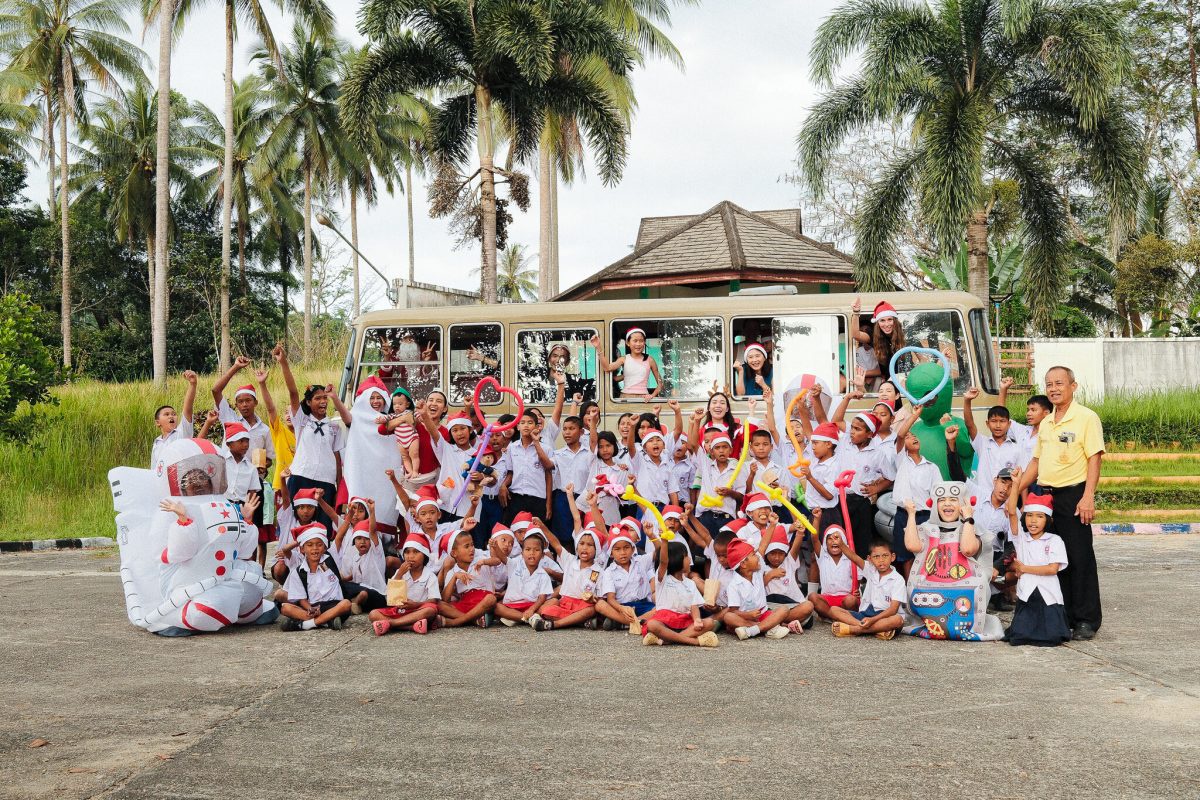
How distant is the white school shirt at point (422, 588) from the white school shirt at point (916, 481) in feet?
10.8

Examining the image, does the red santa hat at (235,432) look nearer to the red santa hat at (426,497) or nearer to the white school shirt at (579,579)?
the red santa hat at (426,497)

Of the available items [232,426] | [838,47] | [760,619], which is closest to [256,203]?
[838,47]

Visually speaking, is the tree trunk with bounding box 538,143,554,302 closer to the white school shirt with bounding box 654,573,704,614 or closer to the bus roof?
the bus roof

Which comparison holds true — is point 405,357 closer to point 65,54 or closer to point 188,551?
point 188,551

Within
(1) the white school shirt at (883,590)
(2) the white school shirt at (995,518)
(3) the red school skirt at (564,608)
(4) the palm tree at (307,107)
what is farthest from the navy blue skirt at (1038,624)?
(4) the palm tree at (307,107)

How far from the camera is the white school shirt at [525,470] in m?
8.45

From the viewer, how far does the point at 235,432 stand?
8266 millimetres

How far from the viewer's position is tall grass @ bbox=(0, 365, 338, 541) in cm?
1438

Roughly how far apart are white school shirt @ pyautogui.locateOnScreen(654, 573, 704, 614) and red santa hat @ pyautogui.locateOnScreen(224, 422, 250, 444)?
3.54 m

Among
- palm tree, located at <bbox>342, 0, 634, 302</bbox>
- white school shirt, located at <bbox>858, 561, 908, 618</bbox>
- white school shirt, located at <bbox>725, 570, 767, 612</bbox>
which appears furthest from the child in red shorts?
palm tree, located at <bbox>342, 0, 634, 302</bbox>

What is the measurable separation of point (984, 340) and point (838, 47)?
899cm

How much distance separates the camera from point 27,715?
5.20 meters

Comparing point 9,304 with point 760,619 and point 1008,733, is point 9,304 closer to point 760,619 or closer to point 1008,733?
point 760,619

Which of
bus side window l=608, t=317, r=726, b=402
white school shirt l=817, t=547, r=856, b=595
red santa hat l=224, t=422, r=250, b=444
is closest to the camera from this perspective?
white school shirt l=817, t=547, r=856, b=595
